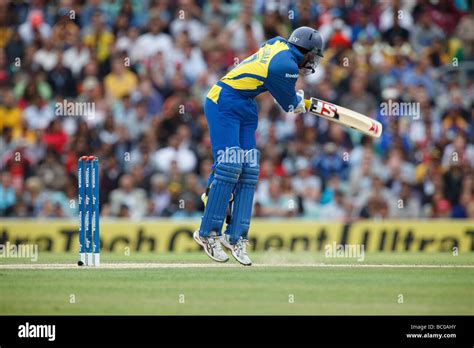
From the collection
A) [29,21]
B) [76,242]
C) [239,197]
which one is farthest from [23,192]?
[239,197]

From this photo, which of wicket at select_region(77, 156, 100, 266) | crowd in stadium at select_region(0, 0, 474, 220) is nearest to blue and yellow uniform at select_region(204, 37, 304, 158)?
wicket at select_region(77, 156, 100, 266)

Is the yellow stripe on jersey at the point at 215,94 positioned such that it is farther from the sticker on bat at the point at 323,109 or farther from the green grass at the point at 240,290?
the green grass at the point at 240,290

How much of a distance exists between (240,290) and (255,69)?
236 cm

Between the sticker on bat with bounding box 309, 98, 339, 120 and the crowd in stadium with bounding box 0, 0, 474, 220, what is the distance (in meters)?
5.74

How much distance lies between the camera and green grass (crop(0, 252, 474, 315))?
9.47 metres

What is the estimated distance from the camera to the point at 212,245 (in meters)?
11.7

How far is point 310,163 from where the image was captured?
59.6 feet

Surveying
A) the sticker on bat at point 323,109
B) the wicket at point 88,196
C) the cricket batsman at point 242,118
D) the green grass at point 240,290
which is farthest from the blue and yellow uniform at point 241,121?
the wicket at point 88,196

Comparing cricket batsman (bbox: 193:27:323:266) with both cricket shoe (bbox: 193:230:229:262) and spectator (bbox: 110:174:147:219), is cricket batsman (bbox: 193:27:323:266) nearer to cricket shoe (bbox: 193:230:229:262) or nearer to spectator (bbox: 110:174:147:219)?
cricket shoe (bbox: 193:230:229:262)

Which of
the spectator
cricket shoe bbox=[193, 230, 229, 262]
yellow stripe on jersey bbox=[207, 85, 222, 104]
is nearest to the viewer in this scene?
yellow stripe on jersey bbox=[207, 85, 222, 104]

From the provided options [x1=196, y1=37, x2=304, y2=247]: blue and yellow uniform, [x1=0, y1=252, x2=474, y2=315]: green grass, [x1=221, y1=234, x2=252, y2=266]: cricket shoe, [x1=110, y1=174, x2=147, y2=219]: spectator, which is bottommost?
[x1=0, y1=252, x2=474, y2=315]: green grass

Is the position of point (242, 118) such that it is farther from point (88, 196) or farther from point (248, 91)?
point (88, 196)

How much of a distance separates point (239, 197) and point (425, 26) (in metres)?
9.42

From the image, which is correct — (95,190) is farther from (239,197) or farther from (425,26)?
(425,26)
